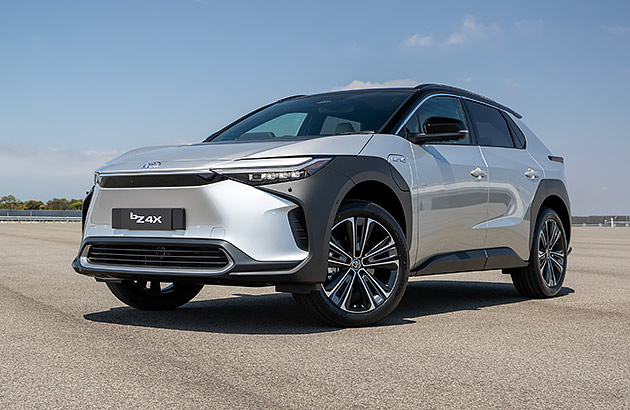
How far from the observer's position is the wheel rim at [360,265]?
5285mm

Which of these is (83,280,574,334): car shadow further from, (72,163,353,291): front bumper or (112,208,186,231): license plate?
(112,208,186,231): license plate

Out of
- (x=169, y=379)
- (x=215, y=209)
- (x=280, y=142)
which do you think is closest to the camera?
(x=169, y=379)

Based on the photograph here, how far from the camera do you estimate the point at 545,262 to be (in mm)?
7789

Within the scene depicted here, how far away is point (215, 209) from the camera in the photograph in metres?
4.96

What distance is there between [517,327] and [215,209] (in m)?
2.38

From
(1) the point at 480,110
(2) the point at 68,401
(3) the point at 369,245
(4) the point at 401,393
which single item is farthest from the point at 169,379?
(1) the point at 480,110

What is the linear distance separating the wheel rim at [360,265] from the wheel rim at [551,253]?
104 inches

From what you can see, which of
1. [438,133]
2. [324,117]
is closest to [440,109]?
[438,133]

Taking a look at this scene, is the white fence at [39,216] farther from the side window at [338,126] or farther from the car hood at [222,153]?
the car hood at [222,153]

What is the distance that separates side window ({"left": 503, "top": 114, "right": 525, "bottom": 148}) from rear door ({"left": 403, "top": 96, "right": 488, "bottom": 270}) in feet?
3.49

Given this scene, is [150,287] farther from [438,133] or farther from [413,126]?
[438,133]

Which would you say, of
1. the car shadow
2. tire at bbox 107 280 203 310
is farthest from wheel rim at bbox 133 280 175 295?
the car shadow

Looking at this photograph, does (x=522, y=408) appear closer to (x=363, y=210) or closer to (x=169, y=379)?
(x=169, y=379)

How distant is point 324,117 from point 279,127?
1.30 ft
